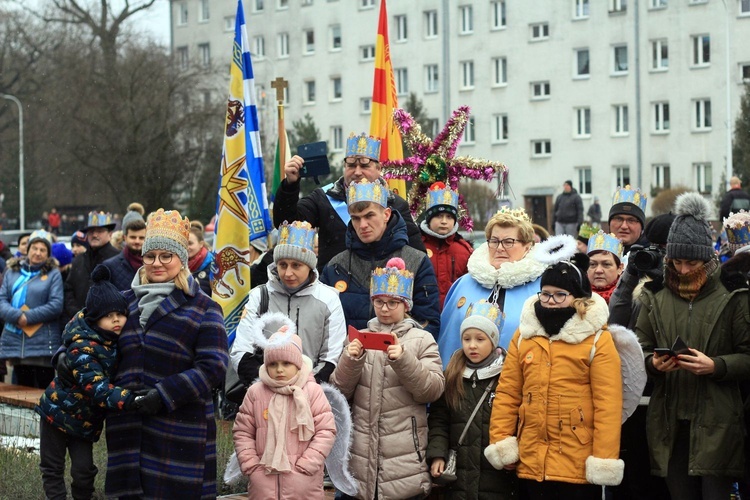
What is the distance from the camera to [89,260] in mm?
12508

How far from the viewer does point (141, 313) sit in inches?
259

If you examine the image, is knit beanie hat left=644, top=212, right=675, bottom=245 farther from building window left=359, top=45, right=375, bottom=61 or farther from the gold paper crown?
building window left=359, top=45, right=375, bottom=61

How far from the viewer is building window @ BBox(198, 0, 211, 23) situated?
71719mm

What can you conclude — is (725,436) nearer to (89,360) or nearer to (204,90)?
(89,360)

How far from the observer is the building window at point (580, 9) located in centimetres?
5569

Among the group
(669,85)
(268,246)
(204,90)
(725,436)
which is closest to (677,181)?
(669,85)

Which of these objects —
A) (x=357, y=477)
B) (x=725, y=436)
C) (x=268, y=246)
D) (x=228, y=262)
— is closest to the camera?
(x=725, y=436)

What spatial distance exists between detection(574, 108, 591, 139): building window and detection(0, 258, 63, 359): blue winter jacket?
4557 cm

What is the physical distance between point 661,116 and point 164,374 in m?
49.8

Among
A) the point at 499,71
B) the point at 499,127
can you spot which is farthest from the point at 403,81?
the point at 499,127

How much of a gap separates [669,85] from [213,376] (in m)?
49.3

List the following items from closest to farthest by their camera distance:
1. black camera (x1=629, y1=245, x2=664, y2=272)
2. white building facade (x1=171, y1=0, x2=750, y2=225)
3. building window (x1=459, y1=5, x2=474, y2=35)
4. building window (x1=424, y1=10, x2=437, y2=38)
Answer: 1. black camera (x1=629, y1=245, x2=664, y2=272)
2. white building facade (x1=171, y1=0, x2=750, y2=225)
3. building window (x1=459, y1=5, x2=474, y2=35)
4. building window (x1=424, y1=10, x2=437, y2=38)

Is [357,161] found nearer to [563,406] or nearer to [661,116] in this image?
[563,406]

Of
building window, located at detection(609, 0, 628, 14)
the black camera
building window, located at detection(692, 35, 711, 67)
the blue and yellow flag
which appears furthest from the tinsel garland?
building window, located at detection(609, 0, 628, 14)
